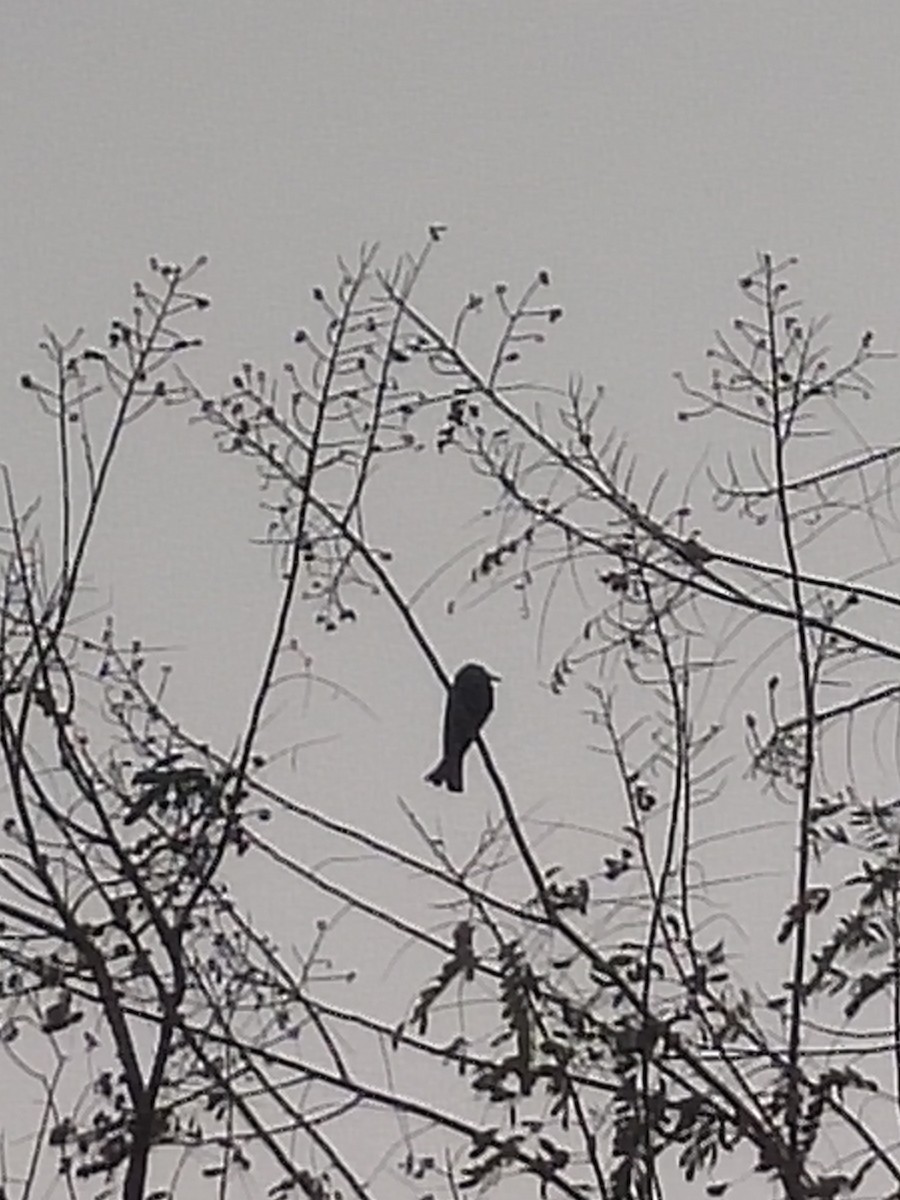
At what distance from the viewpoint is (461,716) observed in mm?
5590

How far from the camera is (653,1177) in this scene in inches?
184

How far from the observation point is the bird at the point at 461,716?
18.4ft

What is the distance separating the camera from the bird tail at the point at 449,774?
5.68 m

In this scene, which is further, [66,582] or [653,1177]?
[66,582]

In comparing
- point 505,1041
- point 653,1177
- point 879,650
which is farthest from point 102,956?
point 879,650

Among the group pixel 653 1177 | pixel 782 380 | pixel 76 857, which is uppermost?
pixel 782 380

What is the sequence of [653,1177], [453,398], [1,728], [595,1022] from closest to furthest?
[653,1177]
[595,1022]
[1,728]
[453,398]

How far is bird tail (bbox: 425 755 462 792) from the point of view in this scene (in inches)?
224

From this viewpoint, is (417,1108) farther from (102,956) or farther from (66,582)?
(66,582)

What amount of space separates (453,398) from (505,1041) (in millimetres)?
1265

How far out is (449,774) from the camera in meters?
5.70

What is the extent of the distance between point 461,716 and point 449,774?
0.50 ft

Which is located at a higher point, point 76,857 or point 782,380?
point 782,380

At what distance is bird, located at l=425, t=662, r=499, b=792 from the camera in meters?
5.61
